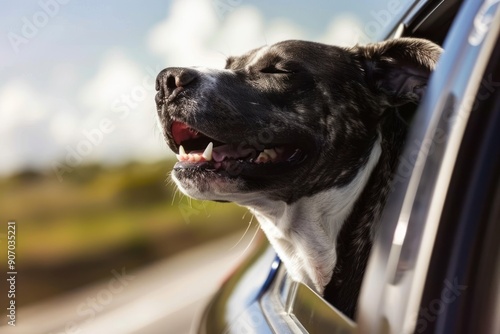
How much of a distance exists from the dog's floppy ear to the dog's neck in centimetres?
29

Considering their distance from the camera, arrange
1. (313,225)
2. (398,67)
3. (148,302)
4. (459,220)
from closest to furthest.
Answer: (459,220) → (313,225) → (398,67) → (148,302)

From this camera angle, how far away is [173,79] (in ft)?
9.62

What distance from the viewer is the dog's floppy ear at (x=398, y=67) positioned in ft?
8.84

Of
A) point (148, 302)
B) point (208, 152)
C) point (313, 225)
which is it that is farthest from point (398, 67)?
point (148, 302)

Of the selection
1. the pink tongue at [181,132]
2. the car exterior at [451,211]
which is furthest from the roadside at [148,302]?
the car exterior at [451,211]

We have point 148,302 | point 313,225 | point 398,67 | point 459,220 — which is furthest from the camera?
point 148,302

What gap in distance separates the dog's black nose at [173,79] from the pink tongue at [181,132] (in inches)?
5.7

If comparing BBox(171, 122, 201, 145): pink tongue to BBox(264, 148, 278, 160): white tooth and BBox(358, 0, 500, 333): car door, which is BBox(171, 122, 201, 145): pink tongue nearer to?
BBox(264, 148, 278, 160): white tooth

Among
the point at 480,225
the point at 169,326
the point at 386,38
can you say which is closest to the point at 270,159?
the point at 386,38

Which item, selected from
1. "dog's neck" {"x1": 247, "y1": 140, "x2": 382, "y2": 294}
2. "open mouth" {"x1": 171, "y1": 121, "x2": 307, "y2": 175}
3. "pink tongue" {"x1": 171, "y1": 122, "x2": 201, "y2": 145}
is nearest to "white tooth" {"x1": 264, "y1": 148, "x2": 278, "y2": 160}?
"open mouth" {"x1": 171, "y1": 121, "x2": 307, "y2": 175}

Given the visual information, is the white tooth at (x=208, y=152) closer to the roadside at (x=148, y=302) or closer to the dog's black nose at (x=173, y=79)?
the dog's black nose at (x=173, y=79)

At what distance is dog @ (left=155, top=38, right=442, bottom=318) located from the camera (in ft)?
9.16

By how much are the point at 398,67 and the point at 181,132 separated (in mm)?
1008

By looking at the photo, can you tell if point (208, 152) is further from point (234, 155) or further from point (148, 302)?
point (148, 302)
